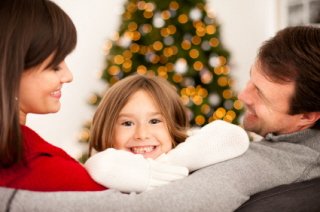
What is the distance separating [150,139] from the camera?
5.87 ft

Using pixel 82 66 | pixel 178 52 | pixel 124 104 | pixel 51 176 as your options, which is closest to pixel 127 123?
pixel 124 104

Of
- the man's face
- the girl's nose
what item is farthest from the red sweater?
the man's face

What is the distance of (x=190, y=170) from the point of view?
1402 mm

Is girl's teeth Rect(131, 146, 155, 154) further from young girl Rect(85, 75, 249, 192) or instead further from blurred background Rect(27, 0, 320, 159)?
blurred background Rect(27, 0, 320, 159)

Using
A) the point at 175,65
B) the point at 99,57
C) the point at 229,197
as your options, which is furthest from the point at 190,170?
the point at 99,57

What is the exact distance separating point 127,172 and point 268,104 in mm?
706

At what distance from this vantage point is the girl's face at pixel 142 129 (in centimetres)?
179

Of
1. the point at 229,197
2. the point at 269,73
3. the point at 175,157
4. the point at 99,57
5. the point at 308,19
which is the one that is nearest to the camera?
the point at 229,197

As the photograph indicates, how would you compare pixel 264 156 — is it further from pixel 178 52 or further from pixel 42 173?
pixel 178 52

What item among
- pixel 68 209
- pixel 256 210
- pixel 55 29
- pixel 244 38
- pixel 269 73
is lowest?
pixel 244 38

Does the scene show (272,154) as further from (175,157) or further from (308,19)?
(308,19)

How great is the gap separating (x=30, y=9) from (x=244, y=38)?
468cm

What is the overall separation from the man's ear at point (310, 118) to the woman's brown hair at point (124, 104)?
1.69ft

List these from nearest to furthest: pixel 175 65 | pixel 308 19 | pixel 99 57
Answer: pixel 175 65 < pixel 308 19 < pixel 99 57
